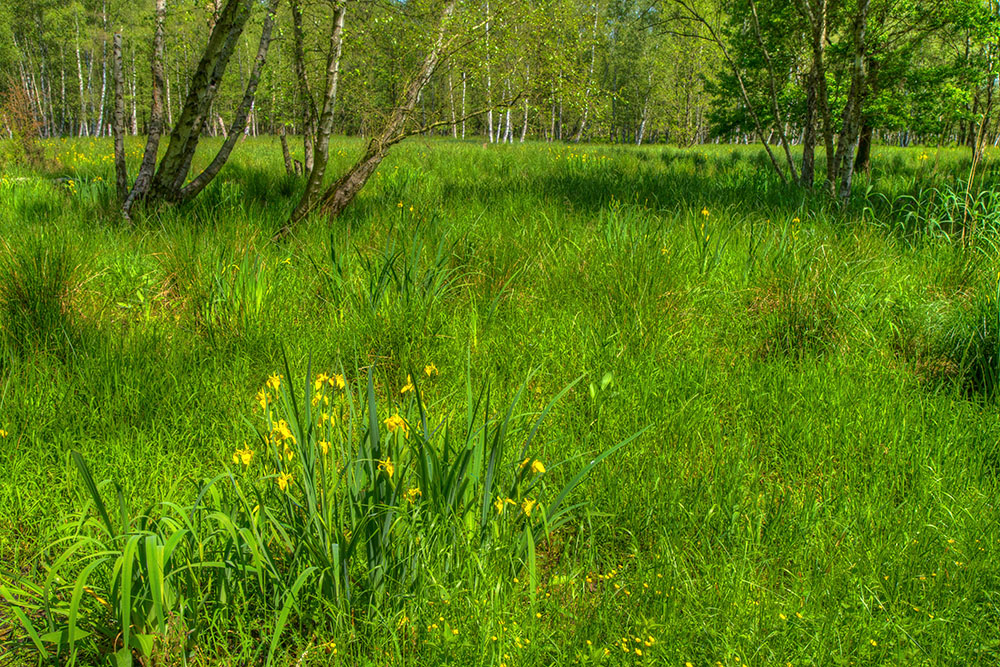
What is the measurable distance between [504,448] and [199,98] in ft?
15.4

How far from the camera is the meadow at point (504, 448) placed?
4.90ft

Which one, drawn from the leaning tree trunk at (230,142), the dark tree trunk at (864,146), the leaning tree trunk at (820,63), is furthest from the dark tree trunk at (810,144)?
the leaning tree trunk at (230,142)

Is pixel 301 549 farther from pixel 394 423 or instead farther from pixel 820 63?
pixel 820 63

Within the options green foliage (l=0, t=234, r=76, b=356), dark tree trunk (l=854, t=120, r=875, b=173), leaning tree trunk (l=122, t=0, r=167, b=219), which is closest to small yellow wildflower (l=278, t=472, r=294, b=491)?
green foliage (l=0, t=234, r=76, b=356)

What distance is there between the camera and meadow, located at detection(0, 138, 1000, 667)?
1494 mm

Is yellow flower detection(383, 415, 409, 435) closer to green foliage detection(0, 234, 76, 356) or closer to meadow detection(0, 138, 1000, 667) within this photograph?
meadow detection(0, 138, 1000, 667)

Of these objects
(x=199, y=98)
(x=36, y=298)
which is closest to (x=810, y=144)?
(x=199, y=98)

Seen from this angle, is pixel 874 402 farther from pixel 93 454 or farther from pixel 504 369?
pixel 93 454

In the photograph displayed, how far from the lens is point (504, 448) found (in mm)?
2154

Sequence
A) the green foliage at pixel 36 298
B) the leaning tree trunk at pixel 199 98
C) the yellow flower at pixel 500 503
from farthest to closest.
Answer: the leaning tree trunk at pixel 199 98
the green foliage at pixel 36 298
the yellow flower at pixel 500 503

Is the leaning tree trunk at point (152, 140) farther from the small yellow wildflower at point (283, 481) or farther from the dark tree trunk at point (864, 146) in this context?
the dark tree trunk at point (864, 146)

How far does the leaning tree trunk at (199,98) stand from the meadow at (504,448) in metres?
0.97

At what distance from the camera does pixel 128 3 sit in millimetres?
30953

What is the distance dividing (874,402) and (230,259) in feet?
11.0
